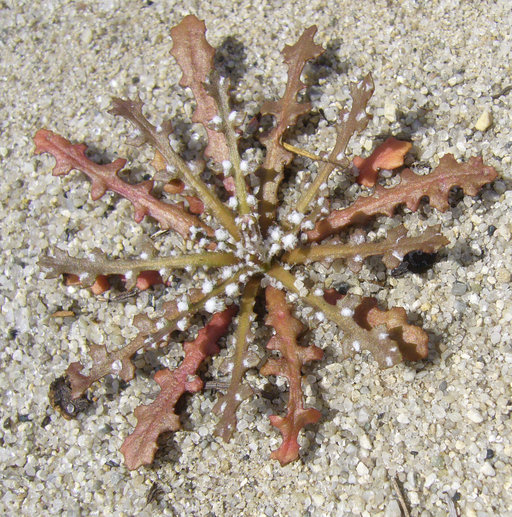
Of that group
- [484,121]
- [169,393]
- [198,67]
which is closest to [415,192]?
[484,121]

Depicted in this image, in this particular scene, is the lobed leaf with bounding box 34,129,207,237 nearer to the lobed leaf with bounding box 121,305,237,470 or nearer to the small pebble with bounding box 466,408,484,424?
the lobed leaf with bounding box 121,305,237,470

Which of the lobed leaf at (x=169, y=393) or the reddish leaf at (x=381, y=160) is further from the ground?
the reddish leaf at (x=381, y=160)

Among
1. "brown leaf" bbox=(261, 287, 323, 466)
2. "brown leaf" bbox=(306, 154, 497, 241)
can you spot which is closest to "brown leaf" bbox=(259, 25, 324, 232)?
"brown leaf" bbox=(306, 154, 497, 241)

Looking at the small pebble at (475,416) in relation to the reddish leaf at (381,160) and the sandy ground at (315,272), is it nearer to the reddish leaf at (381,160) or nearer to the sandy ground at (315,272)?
the sandy ground at (315,272)

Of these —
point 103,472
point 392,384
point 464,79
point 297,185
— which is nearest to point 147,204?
point 297,185

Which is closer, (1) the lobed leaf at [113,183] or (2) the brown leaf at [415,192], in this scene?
(2) the brown leaf at [415,192]

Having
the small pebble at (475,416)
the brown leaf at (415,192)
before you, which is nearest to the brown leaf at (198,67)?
the brown leaf at (415,192)
